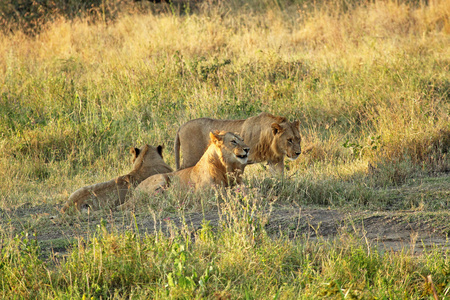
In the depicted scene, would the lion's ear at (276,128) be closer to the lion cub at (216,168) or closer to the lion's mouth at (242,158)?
the lion cub at (216,168)

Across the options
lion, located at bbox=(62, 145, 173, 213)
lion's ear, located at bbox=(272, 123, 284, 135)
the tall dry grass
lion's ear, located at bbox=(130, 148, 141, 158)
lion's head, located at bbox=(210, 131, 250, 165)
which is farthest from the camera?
the tall dry grass

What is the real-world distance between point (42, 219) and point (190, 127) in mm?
2538

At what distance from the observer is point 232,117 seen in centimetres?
997

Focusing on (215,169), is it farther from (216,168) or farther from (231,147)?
(231,147)

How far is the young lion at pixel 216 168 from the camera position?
21.8 ft

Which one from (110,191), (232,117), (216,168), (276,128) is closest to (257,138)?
(276,128)

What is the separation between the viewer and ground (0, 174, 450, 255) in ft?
15.8

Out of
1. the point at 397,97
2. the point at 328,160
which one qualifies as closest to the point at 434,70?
the point at 397,97

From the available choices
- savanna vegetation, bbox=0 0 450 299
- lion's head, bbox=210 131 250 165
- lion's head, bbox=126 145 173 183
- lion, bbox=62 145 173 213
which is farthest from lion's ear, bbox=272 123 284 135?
lion, bbox=62 145 173 213

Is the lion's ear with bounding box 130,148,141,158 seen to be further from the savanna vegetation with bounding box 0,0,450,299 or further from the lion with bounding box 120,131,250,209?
the savanna vegetation with bounding box 0,0,450,299

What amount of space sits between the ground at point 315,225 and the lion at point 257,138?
1.55 meters

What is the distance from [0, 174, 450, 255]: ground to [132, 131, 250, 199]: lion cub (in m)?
0.78

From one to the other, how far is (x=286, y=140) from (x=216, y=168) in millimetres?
1175

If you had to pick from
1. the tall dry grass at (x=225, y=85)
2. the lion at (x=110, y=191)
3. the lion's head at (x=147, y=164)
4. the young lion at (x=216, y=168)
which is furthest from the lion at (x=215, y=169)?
the tall dry grass at (x=225, y=85)
